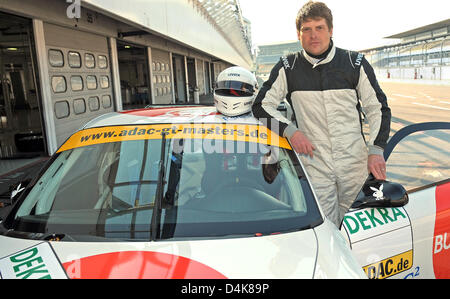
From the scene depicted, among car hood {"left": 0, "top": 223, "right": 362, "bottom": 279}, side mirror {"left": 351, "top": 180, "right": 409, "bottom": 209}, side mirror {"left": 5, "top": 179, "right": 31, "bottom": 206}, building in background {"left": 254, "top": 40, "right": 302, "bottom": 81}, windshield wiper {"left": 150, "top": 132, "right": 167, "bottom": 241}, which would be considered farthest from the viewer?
building in background {"left": 254, "top": 40, "right": 302, "bottom": 81}

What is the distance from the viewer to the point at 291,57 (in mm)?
2617

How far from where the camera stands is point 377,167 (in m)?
2.29

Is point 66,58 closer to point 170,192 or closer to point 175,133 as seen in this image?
point 175,133

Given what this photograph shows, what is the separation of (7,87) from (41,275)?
9791mm

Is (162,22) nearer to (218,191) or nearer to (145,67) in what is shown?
(145,67)

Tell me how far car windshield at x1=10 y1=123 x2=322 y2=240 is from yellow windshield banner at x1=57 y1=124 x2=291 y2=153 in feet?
0.06

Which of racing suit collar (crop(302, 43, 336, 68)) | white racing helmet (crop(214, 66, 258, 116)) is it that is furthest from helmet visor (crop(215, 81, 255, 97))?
racing suit collar (crop(302, 43, 336, 68))

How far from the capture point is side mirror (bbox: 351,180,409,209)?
6.48ft

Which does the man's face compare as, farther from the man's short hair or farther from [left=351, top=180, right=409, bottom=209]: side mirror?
[left=351, top=180, right=409, bottom=209]: side mirror

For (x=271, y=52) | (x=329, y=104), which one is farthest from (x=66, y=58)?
(x=271, y=52)

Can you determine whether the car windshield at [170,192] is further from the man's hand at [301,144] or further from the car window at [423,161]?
the car window at [423,161]

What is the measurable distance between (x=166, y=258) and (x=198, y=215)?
36 centimetres
